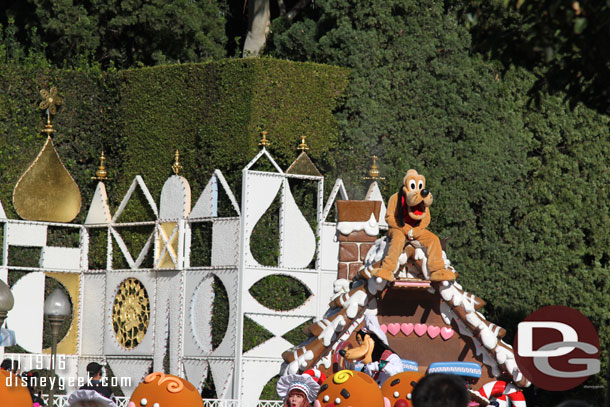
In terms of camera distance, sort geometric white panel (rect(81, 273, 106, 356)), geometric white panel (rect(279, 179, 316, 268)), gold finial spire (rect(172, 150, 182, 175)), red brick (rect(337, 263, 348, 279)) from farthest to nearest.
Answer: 1. geometric white panel (rect(81, 273, 106, 356))
2. gold finial spire (rect(172, 150, 182, 175))
3. geometric white panel (rect(279, 179, 316, 268))
4. red brick (rect(337, 263, 348, 279))

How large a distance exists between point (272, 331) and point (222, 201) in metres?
1.82

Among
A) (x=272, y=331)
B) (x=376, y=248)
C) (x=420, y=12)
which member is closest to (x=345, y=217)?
(x=376, y=248)

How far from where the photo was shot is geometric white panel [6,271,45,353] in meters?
14.2

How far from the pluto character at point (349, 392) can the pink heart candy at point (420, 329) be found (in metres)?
2.15

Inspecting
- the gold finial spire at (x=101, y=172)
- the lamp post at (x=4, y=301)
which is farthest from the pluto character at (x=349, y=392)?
the gold finial spire at (x=101, y=172)

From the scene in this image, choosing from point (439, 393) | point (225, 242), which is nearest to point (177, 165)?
point (225, 242)

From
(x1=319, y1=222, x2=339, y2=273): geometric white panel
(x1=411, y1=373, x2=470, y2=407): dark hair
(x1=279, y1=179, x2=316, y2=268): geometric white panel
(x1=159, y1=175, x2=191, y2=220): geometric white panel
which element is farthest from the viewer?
(x1=159, y1=175, x2=191, y2=220): geometric white panel

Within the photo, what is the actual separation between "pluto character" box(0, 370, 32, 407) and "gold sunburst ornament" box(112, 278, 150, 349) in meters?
5.26

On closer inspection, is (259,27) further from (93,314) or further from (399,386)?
(399,386)

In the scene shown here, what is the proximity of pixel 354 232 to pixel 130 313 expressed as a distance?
12.8 ft

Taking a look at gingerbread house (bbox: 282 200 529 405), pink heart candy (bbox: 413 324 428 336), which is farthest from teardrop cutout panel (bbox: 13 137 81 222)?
pink heart candy (bbox: 413 324 428 336)

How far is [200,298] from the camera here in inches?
538

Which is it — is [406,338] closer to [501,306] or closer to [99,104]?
[501,306]

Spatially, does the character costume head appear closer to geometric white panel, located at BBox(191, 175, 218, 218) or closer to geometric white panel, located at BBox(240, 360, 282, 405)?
geometric white panel, located at BBox(240, 360, 282, 405)
